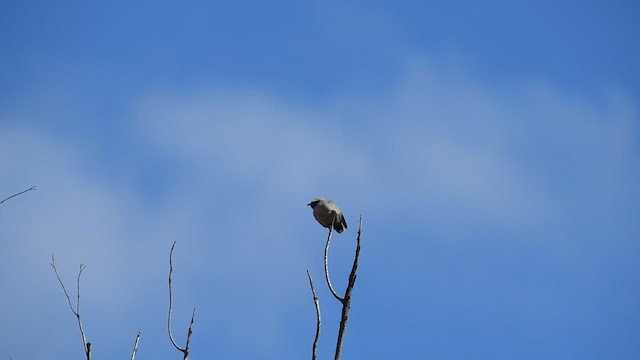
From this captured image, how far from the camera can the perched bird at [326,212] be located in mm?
8758

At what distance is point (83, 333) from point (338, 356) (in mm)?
1667

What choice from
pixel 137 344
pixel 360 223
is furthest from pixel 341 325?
pixel 137 344

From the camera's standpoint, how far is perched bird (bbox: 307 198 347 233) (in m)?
8.76

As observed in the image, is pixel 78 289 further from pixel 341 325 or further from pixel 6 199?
pixel 341 325

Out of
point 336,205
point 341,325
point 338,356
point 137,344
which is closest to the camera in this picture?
point 338,356

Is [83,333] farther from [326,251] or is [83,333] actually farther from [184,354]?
[326,251]

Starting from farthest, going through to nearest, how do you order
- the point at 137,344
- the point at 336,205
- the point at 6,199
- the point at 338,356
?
1. the point at 336,205
2. the point at 137,344
3. the point at 6,199
4. the point at 338,356

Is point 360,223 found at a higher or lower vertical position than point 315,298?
higher

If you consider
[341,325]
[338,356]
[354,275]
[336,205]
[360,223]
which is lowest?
[338,356]

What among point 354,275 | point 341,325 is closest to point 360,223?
point 354,275

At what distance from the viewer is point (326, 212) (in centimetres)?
877

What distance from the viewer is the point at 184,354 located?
464cm

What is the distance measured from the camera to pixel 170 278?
4852 millimetres

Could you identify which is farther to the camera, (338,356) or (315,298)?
(315,298)
